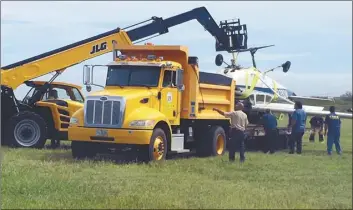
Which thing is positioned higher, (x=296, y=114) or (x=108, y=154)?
(x=296, y=114)

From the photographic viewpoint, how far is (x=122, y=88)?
14.9 m

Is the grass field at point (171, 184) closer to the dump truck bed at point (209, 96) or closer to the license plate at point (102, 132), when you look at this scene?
the license plate at point (102, 132)

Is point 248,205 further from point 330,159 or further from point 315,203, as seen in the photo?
point 330,159

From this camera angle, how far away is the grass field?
27.6 feet

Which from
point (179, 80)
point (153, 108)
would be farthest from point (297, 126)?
point (153, 108)

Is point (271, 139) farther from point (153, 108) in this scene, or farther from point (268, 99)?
point (153, 108)

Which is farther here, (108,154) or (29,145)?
(29,145)

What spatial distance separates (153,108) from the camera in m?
14.6

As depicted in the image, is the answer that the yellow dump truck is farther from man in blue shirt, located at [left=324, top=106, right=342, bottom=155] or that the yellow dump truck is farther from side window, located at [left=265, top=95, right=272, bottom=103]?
side window, located at [left=265, top=95, right=272, bottom=103]

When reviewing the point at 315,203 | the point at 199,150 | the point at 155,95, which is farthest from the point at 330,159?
the point at 315,203

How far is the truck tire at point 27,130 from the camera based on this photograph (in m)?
17.5

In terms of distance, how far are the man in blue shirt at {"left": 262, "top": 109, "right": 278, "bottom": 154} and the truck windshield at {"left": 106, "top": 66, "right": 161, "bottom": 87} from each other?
19.1 feet

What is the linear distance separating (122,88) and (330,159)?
6.30 m

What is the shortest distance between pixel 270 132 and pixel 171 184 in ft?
31.3
